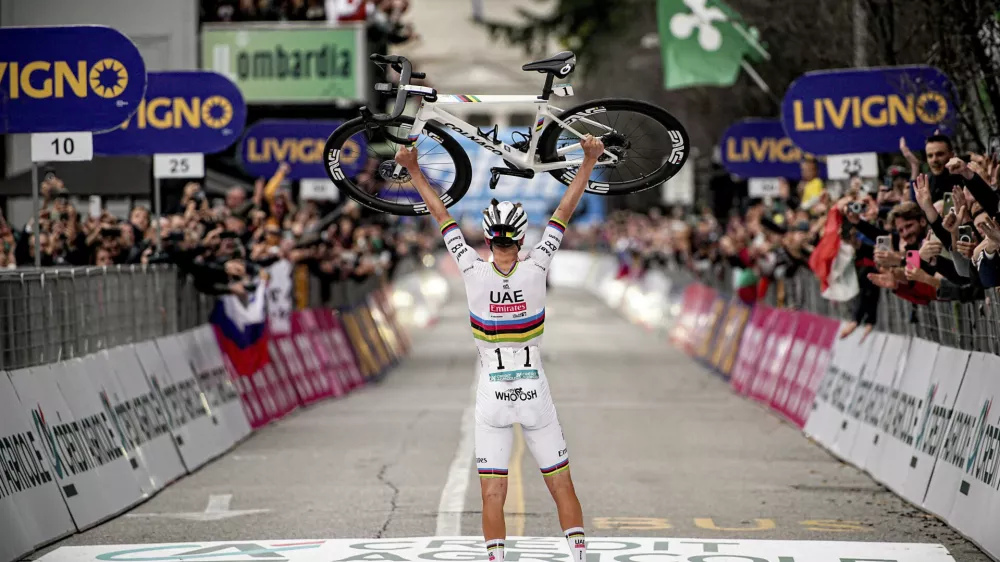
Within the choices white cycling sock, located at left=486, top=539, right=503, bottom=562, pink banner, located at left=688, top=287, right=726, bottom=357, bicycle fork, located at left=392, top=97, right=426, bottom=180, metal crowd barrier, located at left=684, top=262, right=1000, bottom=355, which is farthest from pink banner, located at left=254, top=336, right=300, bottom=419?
white cycling sock, located at left=486, top=539, right=503, bottom=562

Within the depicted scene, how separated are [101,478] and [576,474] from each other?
169 inches

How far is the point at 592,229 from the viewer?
81062 millimetres

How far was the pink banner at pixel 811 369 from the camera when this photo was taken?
18.4 metres

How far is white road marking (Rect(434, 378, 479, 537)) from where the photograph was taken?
457 inches

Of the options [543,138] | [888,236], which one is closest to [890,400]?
[888,236]

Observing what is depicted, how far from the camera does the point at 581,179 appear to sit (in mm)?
9414

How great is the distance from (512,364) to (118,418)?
5045mm

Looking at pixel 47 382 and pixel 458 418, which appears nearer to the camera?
pixel 47 382

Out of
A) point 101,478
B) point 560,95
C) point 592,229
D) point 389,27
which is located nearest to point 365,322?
point 389,27

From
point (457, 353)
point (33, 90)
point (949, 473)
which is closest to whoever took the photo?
point (949, 473)

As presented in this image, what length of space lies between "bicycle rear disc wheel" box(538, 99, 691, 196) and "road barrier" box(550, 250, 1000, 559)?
110 inches

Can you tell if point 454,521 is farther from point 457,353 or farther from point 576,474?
point 457,353

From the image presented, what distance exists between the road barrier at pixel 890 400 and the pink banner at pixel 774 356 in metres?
A: 0.03

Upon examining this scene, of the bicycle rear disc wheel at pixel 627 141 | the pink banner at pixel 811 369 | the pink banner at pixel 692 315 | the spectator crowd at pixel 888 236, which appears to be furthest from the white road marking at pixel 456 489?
the pink banner at pixel 692 315
